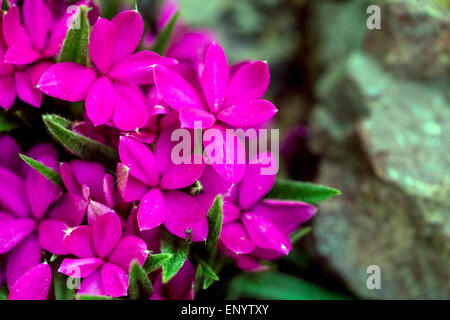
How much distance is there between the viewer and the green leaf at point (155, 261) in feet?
2.39

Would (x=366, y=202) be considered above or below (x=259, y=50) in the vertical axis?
below

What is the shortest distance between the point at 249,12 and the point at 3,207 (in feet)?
3.80

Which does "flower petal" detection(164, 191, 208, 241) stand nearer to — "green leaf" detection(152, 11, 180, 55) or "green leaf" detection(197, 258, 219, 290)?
"green leaf" detection(197, 258, 219, 290)

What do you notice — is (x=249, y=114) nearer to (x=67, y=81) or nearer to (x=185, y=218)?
(x=185, y=218)

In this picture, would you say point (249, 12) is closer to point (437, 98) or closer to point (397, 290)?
point (437, 98)

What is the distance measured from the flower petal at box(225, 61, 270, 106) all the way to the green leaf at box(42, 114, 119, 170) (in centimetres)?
22

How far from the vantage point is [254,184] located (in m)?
0.84

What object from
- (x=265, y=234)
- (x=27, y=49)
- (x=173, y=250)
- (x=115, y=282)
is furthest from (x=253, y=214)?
(x=27, y=49)

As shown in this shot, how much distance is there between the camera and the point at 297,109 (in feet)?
5.27

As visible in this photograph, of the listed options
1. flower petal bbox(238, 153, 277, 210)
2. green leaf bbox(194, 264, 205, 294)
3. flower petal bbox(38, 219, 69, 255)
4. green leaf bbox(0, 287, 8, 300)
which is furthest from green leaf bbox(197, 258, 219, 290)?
green leaf bbox(0, 287, 8, 300)

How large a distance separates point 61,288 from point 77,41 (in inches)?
15.6

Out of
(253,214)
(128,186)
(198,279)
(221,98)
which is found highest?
(221,98)
